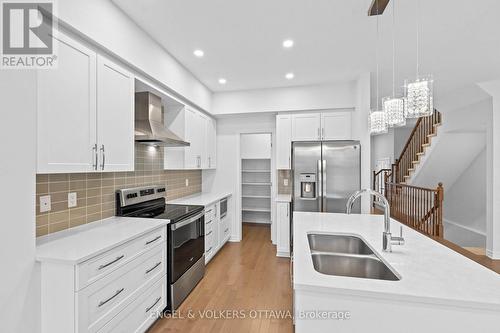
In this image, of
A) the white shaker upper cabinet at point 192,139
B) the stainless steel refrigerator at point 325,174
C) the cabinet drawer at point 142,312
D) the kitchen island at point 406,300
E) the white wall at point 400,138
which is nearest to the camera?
the kitchen island at point 406,300

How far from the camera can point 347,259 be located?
63.8 inches

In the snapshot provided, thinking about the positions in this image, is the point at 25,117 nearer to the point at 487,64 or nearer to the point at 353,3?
the point at 353,3

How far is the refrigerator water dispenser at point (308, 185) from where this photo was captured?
12.2 ft

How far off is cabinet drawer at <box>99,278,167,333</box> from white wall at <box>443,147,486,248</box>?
277 inches

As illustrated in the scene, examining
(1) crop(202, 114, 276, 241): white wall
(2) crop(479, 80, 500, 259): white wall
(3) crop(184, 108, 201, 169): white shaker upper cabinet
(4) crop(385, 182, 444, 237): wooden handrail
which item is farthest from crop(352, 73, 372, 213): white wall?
(3) crop(184, 108, 201, 169): white shaker upper cabinet

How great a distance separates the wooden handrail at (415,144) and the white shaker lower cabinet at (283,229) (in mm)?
4363

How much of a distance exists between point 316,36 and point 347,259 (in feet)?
7.29

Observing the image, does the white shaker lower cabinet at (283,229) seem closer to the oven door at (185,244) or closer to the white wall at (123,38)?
the oven door at (185,244)

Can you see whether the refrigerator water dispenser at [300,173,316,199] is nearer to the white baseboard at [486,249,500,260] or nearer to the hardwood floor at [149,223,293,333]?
the hardwood floor at [149,223,293,333]

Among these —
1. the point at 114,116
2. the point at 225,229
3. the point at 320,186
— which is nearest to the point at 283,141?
the point at 320,186

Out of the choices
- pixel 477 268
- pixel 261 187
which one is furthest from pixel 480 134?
pixel 477 268

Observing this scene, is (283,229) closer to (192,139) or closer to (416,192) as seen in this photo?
(192,139)

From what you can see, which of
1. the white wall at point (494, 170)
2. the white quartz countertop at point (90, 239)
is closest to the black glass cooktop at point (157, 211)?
the white quartz countertop at point (90, 239)

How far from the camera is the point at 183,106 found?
338 cm
